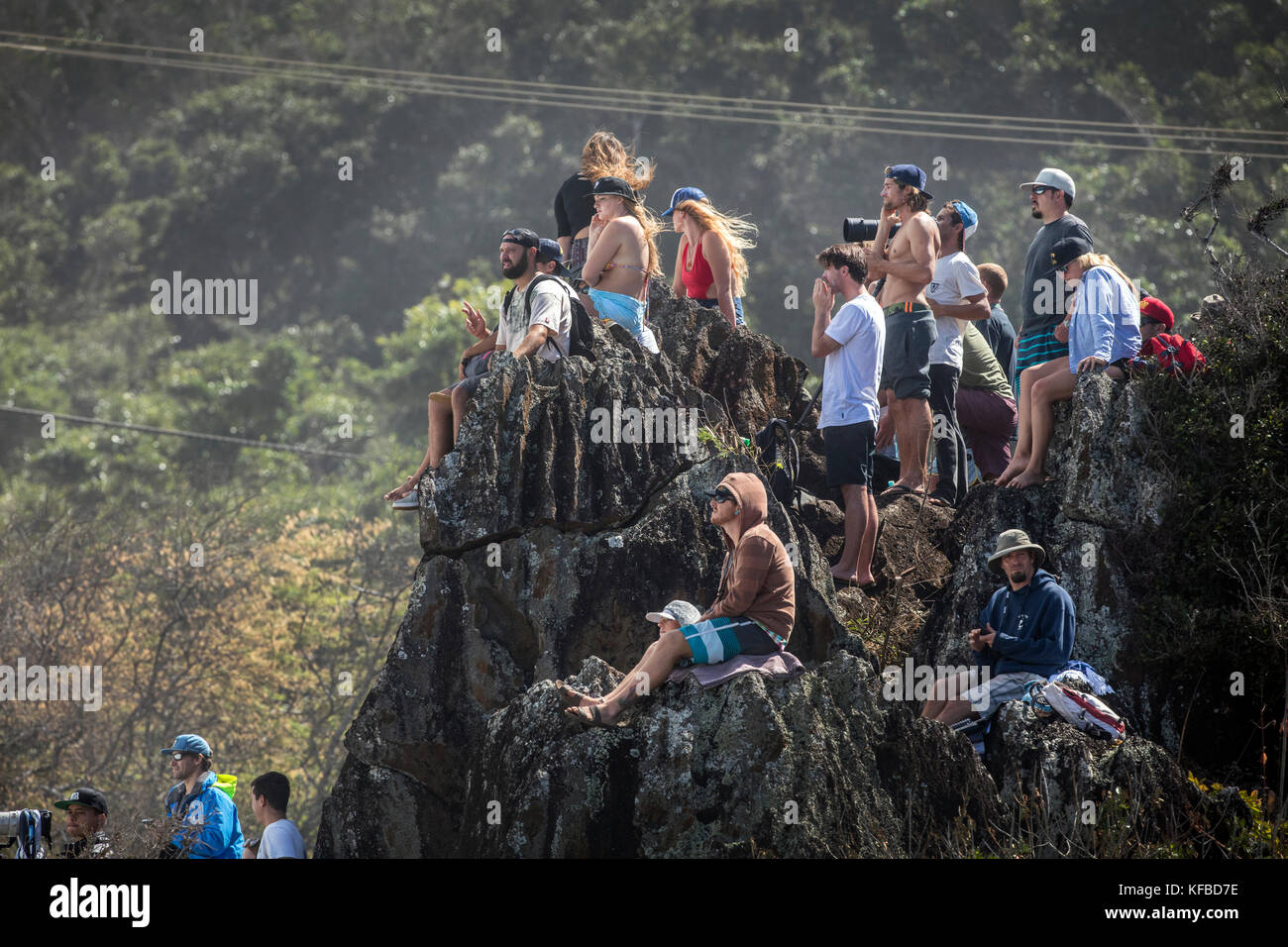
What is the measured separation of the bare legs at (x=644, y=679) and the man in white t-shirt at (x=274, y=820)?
1.64m

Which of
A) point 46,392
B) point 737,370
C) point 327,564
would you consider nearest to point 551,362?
point 737,370

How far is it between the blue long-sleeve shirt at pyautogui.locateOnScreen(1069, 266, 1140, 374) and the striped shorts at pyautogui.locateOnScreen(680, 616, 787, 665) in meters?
3.36

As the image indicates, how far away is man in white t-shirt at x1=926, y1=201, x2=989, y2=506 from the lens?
1153 centimetres

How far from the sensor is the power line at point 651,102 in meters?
41.4

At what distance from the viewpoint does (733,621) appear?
8.55m

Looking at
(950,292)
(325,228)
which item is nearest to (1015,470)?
(950,292)

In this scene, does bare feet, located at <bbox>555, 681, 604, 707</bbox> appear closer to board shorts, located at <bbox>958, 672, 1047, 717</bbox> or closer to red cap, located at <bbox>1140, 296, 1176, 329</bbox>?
A: board shorts, located at <bbox>958, 672, 1047, 717</bbox>

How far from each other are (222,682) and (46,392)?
2020 centimetres

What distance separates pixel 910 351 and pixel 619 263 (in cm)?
199

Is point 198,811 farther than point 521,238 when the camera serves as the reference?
No

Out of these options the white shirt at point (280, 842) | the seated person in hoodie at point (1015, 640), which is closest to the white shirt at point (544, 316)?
the seated person in hoodie at point (1015, 640)

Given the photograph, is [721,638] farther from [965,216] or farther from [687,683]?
[965,216]

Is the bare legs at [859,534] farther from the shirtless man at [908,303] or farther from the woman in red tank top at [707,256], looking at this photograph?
the woman in red tank top at [707,256]

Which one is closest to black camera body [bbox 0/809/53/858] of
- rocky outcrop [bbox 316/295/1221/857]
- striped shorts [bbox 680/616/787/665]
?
rocky outcrop [bbox 316/295/1221/857]
